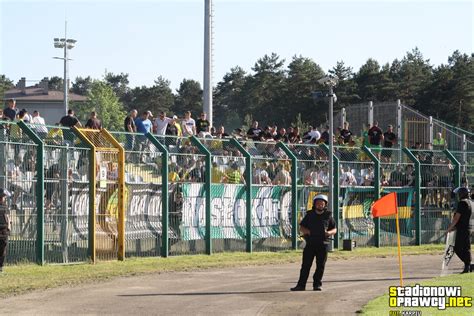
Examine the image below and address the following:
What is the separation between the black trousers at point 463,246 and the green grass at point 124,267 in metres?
5.38

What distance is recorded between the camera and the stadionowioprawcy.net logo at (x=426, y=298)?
53.3 feet

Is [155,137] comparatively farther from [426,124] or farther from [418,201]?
[426,124]

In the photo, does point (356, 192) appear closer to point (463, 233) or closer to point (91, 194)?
point (463, 233)

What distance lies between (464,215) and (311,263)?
209 inches

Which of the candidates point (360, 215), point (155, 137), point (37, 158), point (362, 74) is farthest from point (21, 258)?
point (362, 74)

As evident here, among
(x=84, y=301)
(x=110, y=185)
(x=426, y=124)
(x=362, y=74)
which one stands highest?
(x=362, y=74)

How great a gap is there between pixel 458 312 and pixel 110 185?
11918 mm

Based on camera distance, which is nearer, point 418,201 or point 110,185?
point 110,185

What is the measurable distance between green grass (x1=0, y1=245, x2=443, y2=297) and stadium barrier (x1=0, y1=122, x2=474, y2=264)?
0.61m

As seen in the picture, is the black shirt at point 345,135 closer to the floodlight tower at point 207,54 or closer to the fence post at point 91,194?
the floodlight tower at point 207,54

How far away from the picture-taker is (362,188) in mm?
33125

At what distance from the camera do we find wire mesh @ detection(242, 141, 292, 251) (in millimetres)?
29625

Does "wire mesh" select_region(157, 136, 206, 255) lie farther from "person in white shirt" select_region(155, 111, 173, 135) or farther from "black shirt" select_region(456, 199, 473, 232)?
"black shirt" select_region(456, 199, 473, 232)

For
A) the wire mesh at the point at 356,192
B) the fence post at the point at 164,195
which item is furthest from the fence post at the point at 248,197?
the wire mesh at the point at 356,192
